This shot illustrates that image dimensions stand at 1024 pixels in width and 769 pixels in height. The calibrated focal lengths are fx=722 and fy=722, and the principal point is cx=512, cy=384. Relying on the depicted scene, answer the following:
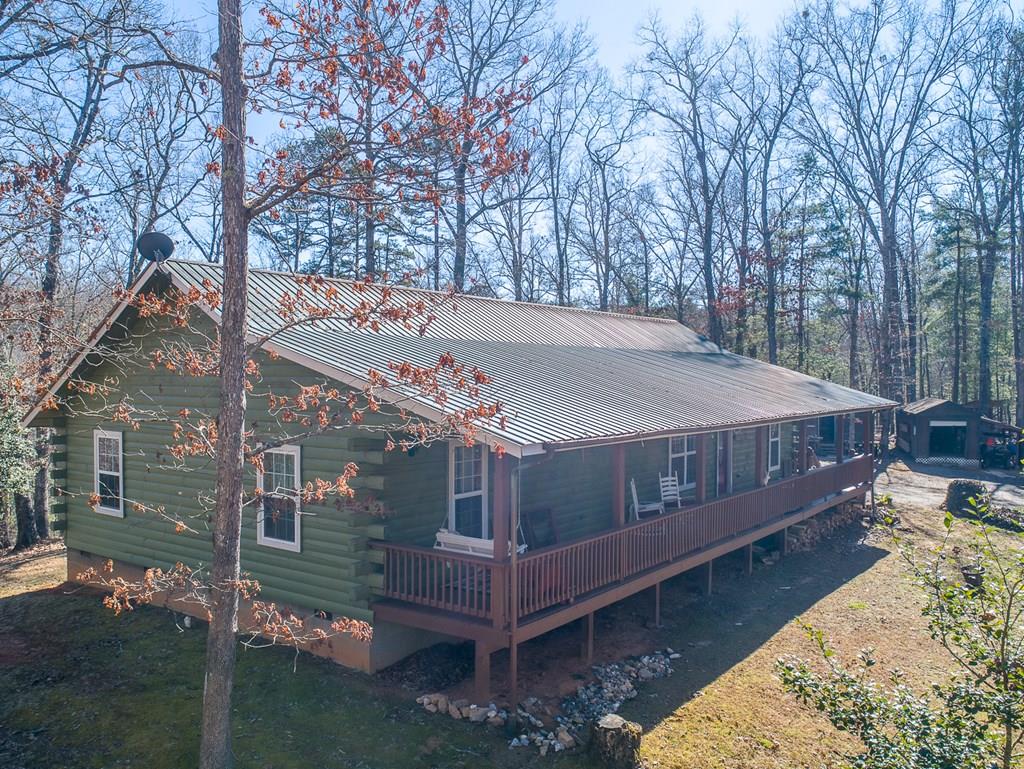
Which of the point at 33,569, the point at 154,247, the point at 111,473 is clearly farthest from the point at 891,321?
the point at 33,569

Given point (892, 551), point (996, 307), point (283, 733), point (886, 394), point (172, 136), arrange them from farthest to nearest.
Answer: point (996, 307) < point (886, 394) < point (172, 136) < point (892, 551) < point (283, 733)

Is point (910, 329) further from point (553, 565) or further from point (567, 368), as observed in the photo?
point (553, 565)

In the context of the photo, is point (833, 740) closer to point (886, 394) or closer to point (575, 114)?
point (886, 394)

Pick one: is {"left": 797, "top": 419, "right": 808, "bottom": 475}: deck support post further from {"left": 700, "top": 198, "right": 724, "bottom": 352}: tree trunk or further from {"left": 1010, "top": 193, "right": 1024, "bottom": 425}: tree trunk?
{"left": 1010, "top": 193, "right": 1024, "bottom": 425}: tree trunk

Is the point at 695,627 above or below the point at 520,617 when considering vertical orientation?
below

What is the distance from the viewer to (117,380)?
12.0 meters

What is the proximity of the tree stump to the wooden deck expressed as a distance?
1.44 metres

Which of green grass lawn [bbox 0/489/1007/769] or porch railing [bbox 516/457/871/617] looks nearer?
green grass lawn [bbox 0/489/1007/769]

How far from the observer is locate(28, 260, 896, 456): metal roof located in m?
8.80

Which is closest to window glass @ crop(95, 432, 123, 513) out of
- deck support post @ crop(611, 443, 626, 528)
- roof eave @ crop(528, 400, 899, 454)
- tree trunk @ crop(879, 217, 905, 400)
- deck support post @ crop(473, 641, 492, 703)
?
deck support post @ crop(473, 641, 492, 703)

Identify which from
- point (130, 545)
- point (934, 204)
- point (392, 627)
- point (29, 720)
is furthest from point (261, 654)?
point (934, 204)

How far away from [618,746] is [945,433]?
95.4 feet

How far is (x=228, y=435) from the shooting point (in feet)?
20.5

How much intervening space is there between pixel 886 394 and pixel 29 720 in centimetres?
3506
